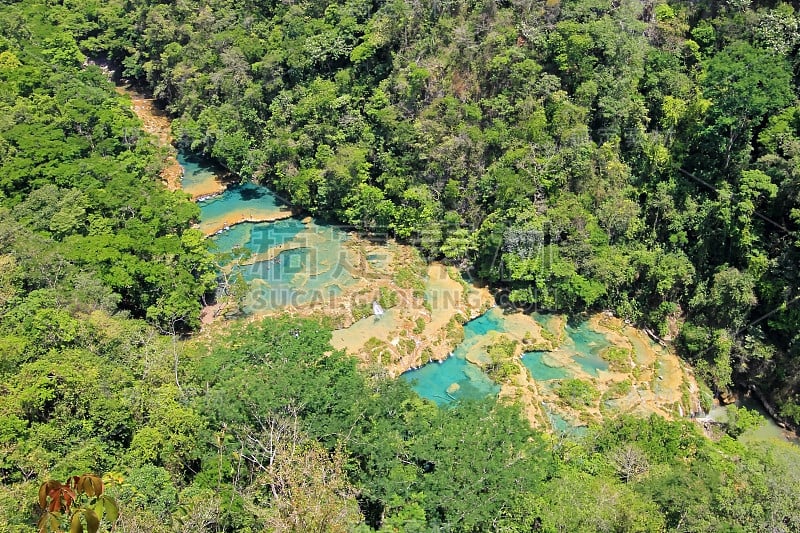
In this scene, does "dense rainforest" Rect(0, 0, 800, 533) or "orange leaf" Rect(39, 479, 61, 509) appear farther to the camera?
"dense rainforest" Rect(0, 0, 800, 533)

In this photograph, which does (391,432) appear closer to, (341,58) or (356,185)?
(356,185)

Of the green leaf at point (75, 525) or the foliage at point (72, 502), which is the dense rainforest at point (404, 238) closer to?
the green leaf at point (75, 525)

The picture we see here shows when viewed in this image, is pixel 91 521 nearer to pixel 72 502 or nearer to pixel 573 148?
pixel 72 502

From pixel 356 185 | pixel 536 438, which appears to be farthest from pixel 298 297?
pixel 536 438

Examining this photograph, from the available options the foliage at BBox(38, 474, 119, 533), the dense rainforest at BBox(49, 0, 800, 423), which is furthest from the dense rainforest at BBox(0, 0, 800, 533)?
the foliage at BBox(38, 474, 119, 533)

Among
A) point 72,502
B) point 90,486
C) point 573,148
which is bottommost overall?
point 573,148

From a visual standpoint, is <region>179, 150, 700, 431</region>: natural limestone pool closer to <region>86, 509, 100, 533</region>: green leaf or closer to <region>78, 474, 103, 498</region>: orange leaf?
<region>78, 474, 103, 498</region>: orange leaf

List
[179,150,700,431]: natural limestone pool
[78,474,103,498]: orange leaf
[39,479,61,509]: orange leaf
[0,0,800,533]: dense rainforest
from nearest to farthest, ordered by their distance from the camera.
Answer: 1. [39,479,61,509]: orange leaf
2. [78,474,103,498]: orange leaf
3. [0,0,800,533]: dense rainforest
4. [179,150,700,431]: natural limestone pool

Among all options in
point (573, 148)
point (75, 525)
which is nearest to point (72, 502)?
point (75, 525)

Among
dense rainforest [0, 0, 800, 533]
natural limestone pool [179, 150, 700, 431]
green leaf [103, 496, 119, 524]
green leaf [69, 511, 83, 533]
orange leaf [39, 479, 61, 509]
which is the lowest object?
natural limestone pool [179, 150, 700, 431]
